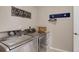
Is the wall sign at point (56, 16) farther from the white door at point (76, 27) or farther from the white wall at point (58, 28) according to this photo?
the white door at point (76, 27)

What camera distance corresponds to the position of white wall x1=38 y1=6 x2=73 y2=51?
9.92ft

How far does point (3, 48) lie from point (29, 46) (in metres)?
0.60

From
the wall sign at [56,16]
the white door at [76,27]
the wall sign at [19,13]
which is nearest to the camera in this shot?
the wall sign at [19,13]

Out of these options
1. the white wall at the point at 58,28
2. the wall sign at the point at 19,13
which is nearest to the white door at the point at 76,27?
the white wall at the point at 58,28

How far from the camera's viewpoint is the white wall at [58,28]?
3023 millimetres

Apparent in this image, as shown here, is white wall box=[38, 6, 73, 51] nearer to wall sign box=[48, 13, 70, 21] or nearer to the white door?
wall sign box=[48, 13, 70, 21]

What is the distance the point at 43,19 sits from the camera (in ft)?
10.9

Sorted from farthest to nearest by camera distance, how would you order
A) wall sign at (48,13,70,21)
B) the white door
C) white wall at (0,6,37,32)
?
1. wall sign at (48,13,70,21)
2. the white door
3. white wall at (0,6,37,32)

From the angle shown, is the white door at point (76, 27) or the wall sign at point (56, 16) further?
the wall sign at point (56, 16)

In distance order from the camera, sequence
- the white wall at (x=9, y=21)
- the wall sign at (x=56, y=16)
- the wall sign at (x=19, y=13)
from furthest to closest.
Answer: the wall sign at (x=56, y=16) < the wall sign at (x=19, y=13) < the white wall at (x=9, y=21)

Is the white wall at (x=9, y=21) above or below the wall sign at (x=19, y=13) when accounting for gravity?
below

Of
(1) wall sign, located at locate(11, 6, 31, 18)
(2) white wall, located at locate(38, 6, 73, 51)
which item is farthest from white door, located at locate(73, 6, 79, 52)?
(1) wall sign, located at locate(11, 6, 31, 18)

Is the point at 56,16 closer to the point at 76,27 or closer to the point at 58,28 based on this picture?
the point at 58,28
